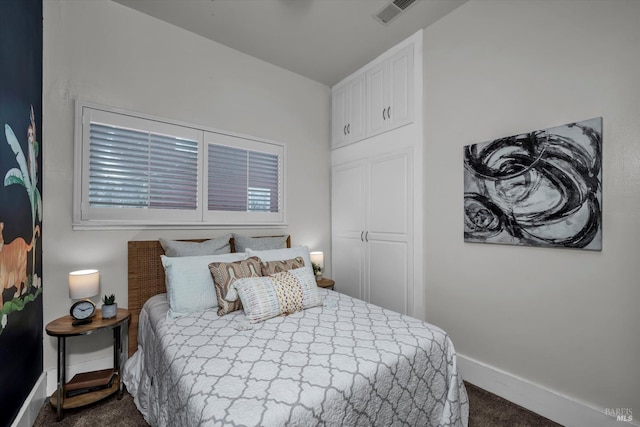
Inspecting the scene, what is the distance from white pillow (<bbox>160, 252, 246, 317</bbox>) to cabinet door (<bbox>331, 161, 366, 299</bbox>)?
1741 millimetres

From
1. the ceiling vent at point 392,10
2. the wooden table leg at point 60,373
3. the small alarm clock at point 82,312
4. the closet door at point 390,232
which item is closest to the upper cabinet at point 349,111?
the closet door at point 390,232

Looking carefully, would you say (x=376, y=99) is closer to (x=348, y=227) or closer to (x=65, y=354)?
(x=348, y=227)

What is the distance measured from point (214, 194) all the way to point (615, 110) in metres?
3.03

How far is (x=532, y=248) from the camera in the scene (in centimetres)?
197

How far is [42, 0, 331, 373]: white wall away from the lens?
2.12 meters

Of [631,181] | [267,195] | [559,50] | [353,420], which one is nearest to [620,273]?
[631,181]

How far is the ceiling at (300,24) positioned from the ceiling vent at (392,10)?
41 mm

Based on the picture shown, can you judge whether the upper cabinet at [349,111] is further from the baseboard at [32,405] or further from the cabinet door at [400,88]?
the baseboard at [32,405]

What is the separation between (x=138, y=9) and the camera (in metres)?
2.44

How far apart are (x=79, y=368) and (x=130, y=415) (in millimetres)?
701

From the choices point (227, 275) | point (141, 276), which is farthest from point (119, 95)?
point (227, 275)

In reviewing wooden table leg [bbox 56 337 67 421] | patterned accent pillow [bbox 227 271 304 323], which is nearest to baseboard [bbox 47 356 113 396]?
wooden table leg [bbox 56 337 67 421]

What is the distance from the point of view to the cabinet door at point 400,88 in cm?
278

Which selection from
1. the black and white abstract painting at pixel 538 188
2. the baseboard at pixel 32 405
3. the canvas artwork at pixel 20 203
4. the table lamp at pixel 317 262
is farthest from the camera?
the table lamp at pixel 317 262
